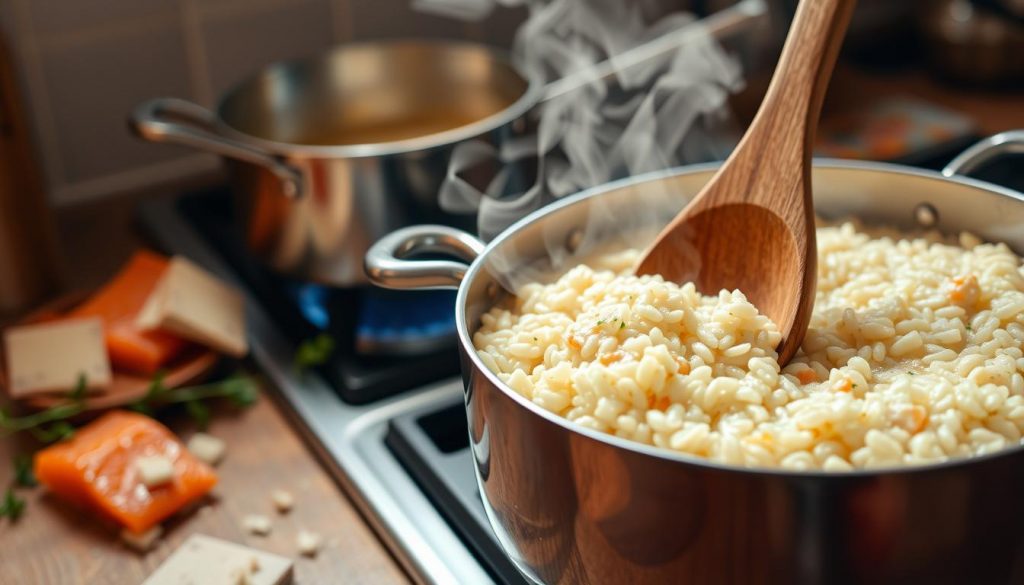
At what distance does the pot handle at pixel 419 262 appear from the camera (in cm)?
81

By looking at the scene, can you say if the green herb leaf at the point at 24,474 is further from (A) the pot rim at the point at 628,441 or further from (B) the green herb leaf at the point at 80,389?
(A) the pot rim at the point at 628,441

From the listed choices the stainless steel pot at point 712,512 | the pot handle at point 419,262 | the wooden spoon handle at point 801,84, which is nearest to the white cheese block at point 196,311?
the pot handle at point 419,262

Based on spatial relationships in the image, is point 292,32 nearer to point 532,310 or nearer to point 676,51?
point 676,51

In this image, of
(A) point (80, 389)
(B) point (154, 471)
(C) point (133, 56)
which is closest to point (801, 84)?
(B) point (154, 471)

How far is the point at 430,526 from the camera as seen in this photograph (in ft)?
3.04

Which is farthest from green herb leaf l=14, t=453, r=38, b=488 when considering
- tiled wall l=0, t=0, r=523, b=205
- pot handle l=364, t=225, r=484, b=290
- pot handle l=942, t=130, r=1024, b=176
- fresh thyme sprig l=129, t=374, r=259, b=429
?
pot handle l=942, t=130, r=1024, b=176

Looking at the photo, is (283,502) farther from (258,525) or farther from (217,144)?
(217,144)

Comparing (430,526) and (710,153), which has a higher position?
(710,153)

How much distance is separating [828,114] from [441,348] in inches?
32.7

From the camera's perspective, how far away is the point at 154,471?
993 mm

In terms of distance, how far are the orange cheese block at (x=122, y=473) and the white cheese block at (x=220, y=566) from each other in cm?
7

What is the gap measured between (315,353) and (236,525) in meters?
0.23

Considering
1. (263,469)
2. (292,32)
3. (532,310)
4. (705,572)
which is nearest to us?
(705,572)

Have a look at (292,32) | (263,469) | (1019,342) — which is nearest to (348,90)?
(292,32)
